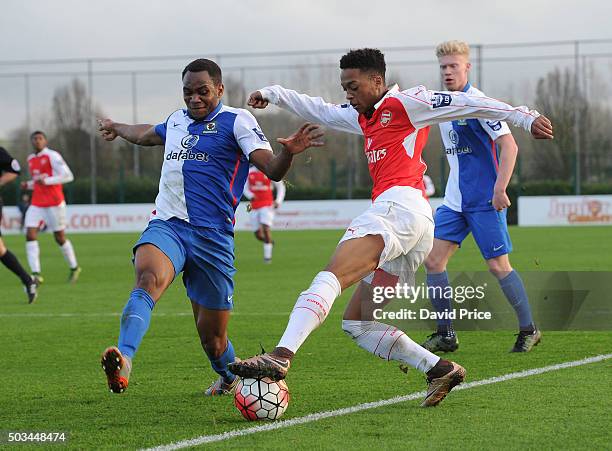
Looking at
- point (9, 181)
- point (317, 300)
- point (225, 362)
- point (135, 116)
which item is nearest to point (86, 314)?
point (9, 181)

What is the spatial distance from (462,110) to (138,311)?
2.21 m

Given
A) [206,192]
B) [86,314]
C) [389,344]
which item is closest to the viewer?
[389,344]

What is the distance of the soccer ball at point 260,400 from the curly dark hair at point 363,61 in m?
1.90

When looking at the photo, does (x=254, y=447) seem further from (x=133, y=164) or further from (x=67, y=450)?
(x=133, y=164)

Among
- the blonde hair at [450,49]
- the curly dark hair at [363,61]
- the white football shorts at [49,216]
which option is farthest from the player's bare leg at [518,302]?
the white football shorts at [49,216]

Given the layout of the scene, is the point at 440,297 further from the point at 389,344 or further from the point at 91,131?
the point at 91,131

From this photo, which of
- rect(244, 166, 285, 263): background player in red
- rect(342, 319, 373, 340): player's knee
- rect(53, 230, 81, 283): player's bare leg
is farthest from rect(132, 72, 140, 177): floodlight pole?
rect(342, 319, 373, 340): player's knee

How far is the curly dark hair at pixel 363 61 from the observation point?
245 inches

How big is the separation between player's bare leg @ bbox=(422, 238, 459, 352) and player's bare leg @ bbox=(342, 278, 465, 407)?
254 cm

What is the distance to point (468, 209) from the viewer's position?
8.81 meters

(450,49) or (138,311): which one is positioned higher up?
(450,49)

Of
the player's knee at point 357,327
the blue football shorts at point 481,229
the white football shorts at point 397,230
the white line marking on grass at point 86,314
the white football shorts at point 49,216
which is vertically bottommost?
the white line marking on grass at point 86,314

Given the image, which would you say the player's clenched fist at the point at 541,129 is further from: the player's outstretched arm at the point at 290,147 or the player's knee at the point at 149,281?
the player's knee at the point at 149,281

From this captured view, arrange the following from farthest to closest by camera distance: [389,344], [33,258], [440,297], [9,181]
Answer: [33,258]
[9,181]
[440,297]
[389,344]
